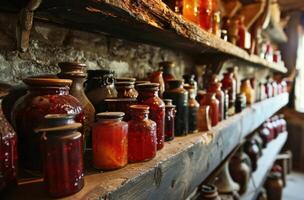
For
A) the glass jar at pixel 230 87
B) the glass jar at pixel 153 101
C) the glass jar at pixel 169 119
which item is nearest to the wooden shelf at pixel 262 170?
the glass jar at pixel 230 87

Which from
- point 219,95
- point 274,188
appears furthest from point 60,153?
point 274,188

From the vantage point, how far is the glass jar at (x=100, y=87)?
75 cm

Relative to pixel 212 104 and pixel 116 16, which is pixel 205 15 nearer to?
pixel 212 104

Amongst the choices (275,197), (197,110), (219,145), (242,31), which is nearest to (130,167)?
(197,110)

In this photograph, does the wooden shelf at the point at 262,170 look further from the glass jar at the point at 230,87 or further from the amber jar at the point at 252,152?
the glass jar at the point at 230,87

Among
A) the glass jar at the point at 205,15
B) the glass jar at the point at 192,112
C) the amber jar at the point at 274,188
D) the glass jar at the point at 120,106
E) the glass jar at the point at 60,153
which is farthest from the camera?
the amber jar at the point at 274,188

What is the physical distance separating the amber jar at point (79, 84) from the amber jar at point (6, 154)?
6.5 inches

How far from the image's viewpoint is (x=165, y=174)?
0.70m

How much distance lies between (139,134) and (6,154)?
29 cm

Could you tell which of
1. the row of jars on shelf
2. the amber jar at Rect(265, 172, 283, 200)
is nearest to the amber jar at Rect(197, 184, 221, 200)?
the row of jars on shelf

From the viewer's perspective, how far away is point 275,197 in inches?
103

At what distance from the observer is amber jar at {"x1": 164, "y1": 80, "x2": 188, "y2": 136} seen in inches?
36.4

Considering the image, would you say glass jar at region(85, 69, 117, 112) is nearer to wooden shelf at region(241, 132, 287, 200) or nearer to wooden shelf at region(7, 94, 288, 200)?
wooden shelf at region(7, 94, 288, 200)

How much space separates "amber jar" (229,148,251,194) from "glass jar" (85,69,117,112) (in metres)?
1.33
